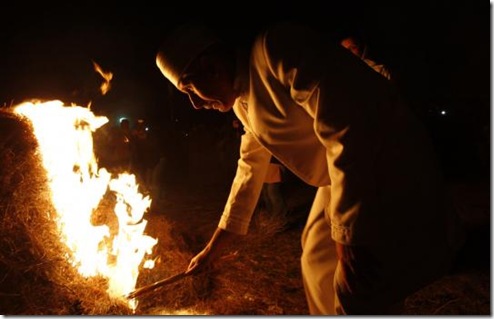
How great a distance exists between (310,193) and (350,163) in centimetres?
817

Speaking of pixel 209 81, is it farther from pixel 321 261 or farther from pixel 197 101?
pixel 321 261

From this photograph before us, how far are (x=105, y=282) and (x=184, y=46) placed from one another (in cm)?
271

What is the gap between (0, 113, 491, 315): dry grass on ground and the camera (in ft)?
11.1

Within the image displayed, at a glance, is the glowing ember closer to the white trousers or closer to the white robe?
the white trousers

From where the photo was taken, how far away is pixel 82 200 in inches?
166

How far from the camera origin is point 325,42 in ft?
5.51

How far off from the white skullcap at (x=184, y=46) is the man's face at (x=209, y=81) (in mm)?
39

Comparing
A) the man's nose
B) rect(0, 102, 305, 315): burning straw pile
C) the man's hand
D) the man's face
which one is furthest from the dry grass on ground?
the man's face

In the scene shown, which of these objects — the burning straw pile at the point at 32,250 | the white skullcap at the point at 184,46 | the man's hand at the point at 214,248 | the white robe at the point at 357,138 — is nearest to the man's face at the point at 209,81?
the white skullcap at the point at 184,46

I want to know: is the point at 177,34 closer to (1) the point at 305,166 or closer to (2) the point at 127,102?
(1) the point at 305,166

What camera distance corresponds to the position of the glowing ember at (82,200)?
12.6 ft

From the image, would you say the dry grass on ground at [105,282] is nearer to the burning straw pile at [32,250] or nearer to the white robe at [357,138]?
the burning straw pile at [32,250]

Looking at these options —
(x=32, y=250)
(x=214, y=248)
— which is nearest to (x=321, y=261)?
(x=214, y=248)

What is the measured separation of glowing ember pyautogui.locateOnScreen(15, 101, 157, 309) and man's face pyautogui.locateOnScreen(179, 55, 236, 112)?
2.39 m
